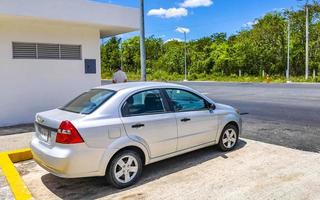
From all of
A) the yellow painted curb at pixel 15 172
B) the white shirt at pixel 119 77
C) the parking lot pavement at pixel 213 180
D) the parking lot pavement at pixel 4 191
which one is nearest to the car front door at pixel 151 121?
the parking lot pavement at pixel 213 180

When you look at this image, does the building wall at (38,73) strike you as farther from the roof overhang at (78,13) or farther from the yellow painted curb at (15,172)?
the yellow painted curb at (15,172)

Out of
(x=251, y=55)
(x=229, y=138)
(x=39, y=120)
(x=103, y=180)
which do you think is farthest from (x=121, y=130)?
(x=251, y=55)

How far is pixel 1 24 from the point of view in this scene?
29.6 feet

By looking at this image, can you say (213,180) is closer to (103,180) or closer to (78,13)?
(103,180)

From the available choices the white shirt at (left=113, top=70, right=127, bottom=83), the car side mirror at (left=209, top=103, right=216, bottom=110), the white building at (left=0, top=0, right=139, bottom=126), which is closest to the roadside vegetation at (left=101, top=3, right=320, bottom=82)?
the white shirt at (left=113, top=70, right=127, bottom=83)

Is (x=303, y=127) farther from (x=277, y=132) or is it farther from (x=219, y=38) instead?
(x=219, y=38)

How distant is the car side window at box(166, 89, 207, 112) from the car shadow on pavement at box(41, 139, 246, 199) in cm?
102

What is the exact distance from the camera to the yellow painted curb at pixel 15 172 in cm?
480

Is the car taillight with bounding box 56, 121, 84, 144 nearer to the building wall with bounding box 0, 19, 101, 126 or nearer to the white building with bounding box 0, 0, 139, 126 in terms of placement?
the white building with bounding box 0, 0, 139, 126

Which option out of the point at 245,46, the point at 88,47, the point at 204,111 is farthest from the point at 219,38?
the point at 204,111

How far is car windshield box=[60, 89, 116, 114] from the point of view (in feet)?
16.8

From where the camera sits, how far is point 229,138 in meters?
6.82

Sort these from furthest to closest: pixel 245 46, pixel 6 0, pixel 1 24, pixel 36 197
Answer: pixel 245 46 → pixel 1 24 → pixel 6 0 → pixel 36 197

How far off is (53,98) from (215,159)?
583cm
